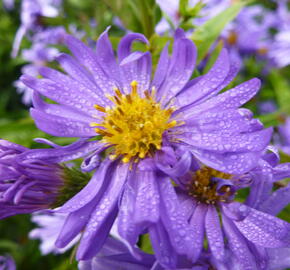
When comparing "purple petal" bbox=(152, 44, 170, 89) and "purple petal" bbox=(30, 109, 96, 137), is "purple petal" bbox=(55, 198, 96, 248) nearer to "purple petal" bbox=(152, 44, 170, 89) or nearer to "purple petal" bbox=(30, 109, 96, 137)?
"purple petal" bbox=(30, 109, 96, 137)

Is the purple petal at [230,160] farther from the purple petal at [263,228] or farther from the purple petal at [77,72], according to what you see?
the purple petal at [77,72]

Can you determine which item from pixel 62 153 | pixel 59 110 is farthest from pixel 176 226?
pixel 59 110

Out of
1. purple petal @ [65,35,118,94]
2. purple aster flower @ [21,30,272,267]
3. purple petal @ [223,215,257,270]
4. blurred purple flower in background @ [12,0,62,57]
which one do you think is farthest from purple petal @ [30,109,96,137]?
blurred purple flower in background @ [12,0,62,57]

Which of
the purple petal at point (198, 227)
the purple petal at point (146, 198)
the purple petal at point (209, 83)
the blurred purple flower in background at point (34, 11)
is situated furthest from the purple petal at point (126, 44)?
the blurred purple flower in background at point (34, 11)

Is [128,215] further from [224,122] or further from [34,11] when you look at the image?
[34,11]

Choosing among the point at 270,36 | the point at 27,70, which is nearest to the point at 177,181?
the point at 27,70

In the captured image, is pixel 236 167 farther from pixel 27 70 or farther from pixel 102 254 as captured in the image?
pixel 27 70
